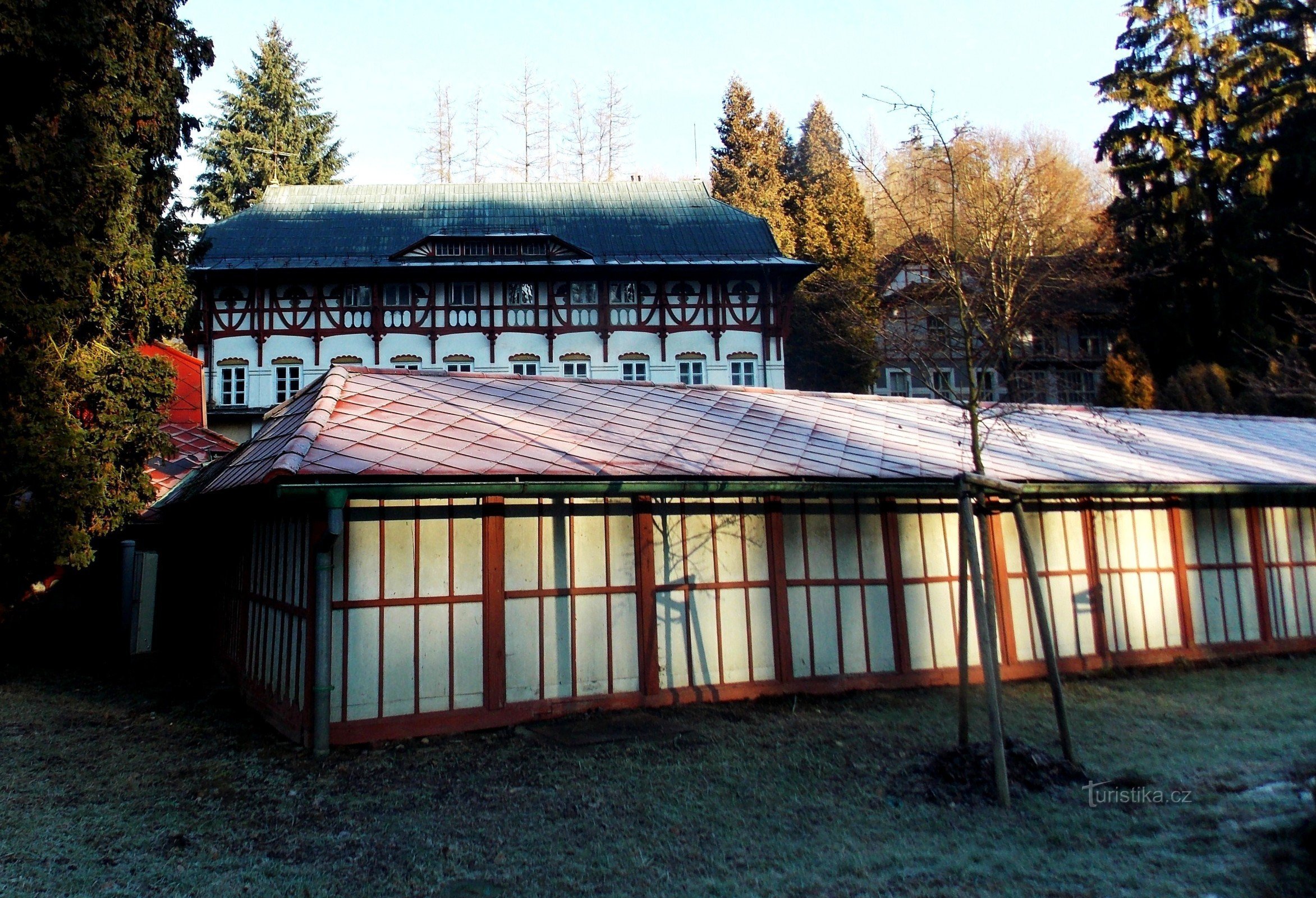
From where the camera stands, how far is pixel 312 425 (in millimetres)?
7941

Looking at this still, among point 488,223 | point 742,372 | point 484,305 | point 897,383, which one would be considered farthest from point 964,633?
point 897,383

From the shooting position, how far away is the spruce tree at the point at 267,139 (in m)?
37.2

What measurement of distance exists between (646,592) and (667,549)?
489 mm

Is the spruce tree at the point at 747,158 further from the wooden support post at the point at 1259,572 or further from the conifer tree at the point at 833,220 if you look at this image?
the wooden support post at the point at 1259,572

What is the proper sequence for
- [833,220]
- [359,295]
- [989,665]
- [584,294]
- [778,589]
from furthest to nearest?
[833,220], [584,294], [359,295], [778,589], [989,665]

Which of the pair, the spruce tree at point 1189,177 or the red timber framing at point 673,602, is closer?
the red timber framing at point 673,602

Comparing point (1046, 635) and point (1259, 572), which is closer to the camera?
point (1046, 635)

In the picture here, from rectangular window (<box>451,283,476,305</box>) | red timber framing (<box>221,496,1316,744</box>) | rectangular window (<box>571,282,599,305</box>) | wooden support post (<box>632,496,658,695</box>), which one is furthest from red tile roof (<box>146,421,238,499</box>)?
rectangular window (<box>571,282,599,305</box>)

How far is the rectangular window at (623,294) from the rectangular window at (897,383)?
1344 centimetres

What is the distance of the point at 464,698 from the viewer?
26.0 ft

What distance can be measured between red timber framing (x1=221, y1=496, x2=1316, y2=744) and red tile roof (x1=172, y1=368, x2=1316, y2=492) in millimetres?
524

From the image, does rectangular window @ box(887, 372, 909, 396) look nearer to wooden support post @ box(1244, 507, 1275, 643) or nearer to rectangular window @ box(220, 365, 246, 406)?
rectangular window @ box(220, 365, 246, 406)

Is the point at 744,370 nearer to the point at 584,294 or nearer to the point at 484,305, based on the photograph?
the point at 584,294

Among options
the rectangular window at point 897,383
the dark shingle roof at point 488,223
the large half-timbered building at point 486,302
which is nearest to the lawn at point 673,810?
the large half-timbered building at point 486,302
